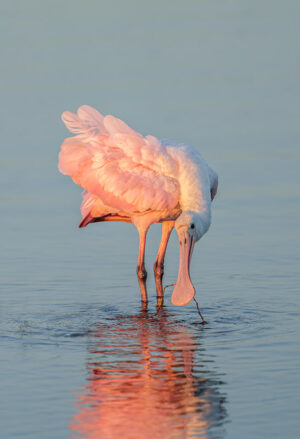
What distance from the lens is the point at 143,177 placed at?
47.5ft

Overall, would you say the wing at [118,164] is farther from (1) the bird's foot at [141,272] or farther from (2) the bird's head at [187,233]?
(1) the bird's foot at [141,272]

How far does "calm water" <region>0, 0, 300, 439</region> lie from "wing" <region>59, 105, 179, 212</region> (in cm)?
107

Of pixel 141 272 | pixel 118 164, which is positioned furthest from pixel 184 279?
pixel 118 164

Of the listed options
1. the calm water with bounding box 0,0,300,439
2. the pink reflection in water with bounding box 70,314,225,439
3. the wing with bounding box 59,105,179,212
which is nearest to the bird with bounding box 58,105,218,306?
the wing with bounding box 59,105,179,212

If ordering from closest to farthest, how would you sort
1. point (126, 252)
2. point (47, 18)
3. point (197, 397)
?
point (197, 397), point (126, 252), point (47, 18)

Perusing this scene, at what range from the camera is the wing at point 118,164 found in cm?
1431

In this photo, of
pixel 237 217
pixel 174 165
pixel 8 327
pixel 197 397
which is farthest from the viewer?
pixel 237 217

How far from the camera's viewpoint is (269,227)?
17.0 metres

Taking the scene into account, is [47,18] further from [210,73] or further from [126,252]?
A: [126,252]

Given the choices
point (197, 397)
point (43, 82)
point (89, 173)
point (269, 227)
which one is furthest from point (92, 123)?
point (43, 82)

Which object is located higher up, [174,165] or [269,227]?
[174,165]

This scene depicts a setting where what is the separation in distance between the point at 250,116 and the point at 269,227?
790 cm

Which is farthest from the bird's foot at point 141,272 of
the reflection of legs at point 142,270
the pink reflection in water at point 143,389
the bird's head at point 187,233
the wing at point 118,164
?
the pink reflection in water at point 143,389

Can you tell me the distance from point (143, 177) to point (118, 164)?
44 cm
